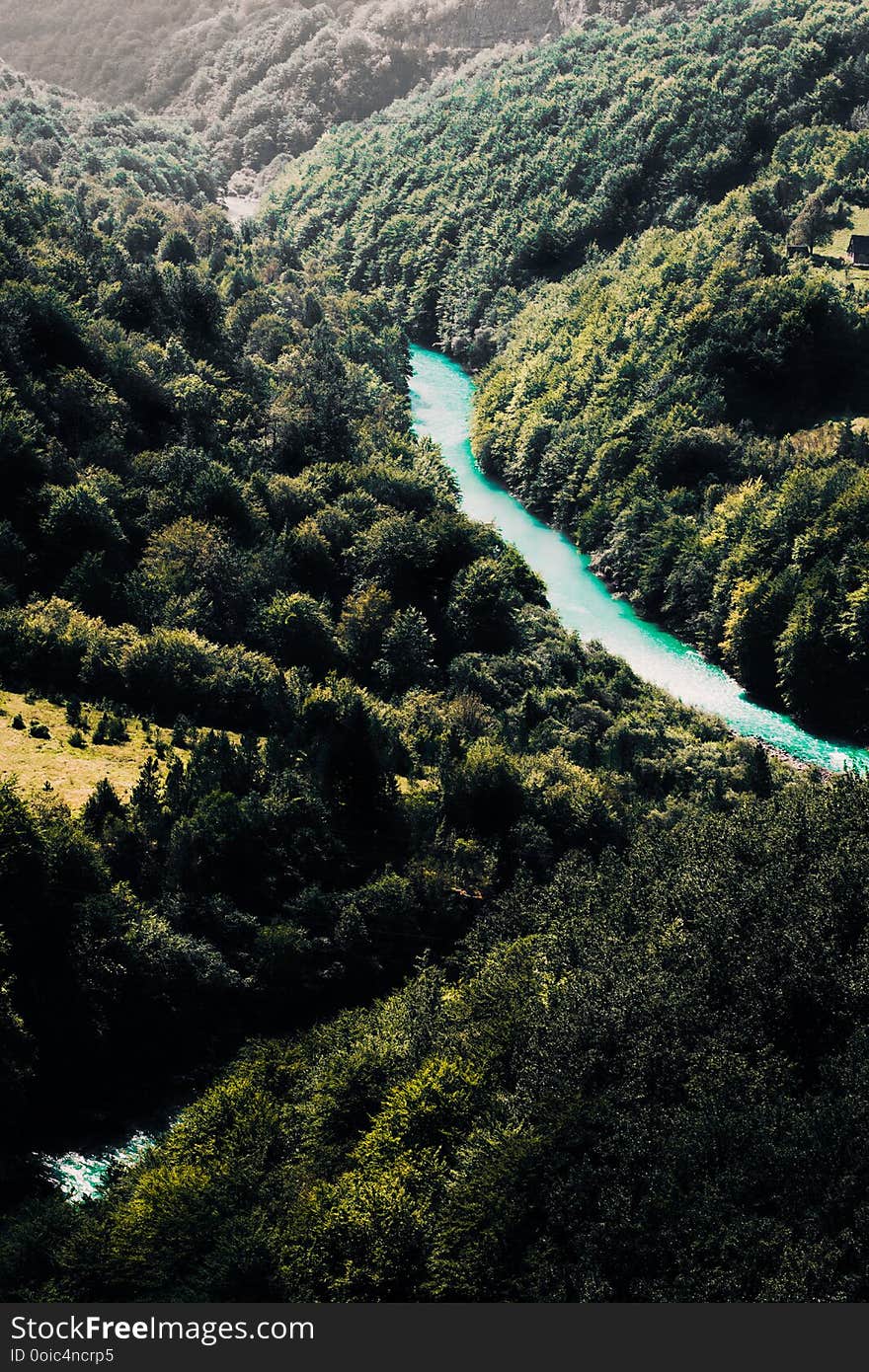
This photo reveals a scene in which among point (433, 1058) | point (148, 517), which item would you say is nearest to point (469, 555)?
point (148, 517)

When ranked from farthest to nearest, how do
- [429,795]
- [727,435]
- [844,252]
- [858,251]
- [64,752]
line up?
1. [844,252]
2. [858,251]
3. [727,435]
4. [429,795]
5. [64,752]

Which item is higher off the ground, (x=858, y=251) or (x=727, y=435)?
(x=858, y=251)

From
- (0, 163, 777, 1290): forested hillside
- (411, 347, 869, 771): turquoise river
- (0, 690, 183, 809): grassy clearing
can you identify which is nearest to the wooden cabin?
(411, 347, 869, 771): turquoise river

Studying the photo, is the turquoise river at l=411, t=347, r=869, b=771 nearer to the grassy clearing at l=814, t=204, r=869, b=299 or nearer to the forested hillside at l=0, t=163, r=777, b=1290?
the forested hillside at l=0, t=163, r=777, b=1290

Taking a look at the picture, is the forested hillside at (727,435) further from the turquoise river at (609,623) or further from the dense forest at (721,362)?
the turquoise river at (609,623)

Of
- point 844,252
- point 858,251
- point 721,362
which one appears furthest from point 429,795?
point 844,252

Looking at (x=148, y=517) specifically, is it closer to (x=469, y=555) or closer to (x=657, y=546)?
(x=469, y=555)

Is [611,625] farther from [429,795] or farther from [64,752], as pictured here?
[64,752]
